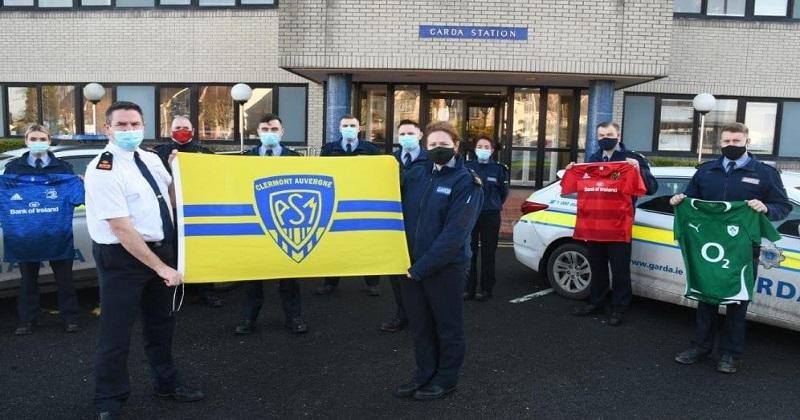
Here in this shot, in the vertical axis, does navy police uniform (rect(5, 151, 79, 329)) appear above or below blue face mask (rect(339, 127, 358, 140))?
below

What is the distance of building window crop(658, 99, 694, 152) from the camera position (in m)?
15.9

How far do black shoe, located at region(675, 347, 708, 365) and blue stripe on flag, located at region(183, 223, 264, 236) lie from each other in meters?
3.49

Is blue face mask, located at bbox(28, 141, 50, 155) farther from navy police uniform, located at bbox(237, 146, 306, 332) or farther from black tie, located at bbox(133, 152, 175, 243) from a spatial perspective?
black tie, located at bbox(133, 152, 175, 243)

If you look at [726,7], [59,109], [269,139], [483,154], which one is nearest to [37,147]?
[269,139]

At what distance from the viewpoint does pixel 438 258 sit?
3.88m

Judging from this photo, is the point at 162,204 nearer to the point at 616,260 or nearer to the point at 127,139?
the point at 127,139

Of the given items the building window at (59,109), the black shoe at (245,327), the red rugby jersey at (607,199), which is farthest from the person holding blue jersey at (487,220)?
the building window at (59,109)

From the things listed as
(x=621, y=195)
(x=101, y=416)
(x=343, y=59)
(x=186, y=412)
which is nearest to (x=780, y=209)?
(x=621, y=195)

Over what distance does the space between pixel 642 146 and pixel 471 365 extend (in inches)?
509

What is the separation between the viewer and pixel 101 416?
3.73 metres

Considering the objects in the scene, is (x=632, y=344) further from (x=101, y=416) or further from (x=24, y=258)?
(x=24, y=258)

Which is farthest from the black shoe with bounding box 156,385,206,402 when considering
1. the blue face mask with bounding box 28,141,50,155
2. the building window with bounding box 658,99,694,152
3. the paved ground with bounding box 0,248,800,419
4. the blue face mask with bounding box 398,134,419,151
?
the building window with bounding box 658,99,694,152

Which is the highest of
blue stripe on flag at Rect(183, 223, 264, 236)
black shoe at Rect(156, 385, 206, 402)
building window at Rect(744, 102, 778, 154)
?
building window at Rect(744, 102, 778, 154)

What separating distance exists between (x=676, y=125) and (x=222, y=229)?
48.0 feet
